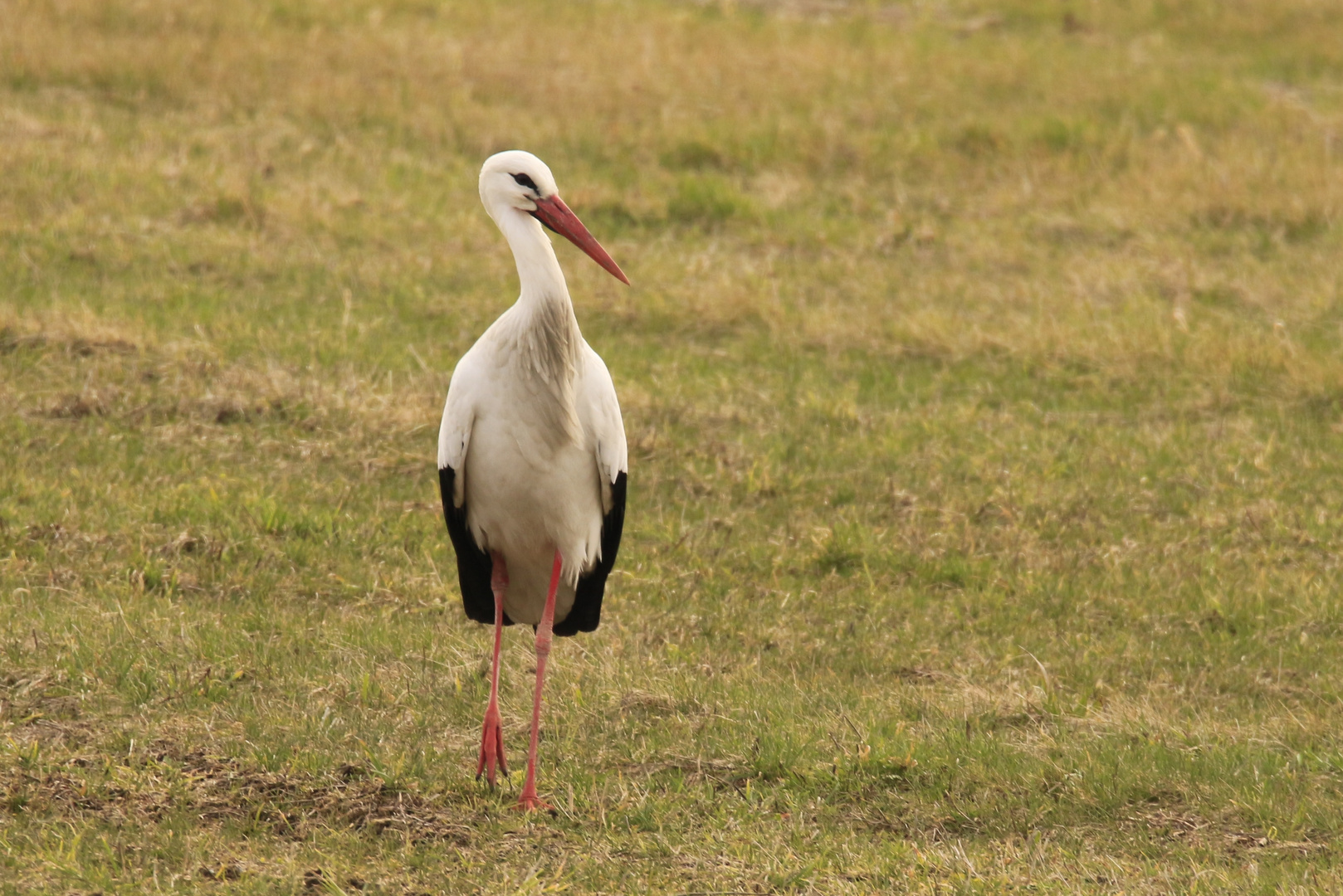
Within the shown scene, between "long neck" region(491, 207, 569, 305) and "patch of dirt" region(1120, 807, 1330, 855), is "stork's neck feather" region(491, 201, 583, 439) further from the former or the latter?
"patch of dirt" region(1120, 807, 1330, 855)

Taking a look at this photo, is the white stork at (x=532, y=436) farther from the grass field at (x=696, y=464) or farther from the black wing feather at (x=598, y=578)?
the grass field at (x=696, y=464)

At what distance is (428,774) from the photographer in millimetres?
4570

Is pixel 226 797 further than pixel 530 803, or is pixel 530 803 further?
pixel 530 803

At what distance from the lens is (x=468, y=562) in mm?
5086

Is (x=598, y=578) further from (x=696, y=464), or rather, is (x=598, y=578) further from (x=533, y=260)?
(x=696, y=464)

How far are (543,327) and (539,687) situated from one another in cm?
108

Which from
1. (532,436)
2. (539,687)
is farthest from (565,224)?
(539,687)

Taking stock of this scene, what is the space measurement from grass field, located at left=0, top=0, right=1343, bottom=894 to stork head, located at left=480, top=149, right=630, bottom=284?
1.54m

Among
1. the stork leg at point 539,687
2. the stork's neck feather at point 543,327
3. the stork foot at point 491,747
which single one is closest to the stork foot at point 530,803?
the stork leg at point 539,687

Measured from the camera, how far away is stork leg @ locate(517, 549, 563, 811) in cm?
446

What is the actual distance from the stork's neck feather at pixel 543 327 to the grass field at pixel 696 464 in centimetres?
113

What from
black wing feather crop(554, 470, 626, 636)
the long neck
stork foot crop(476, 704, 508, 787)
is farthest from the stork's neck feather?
stork foot crop(476, 704, 508, 787)

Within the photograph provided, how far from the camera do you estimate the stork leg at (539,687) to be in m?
4.46

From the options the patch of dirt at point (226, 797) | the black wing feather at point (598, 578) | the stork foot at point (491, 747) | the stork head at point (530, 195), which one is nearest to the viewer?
the patch of dirt at point (226, 797)
